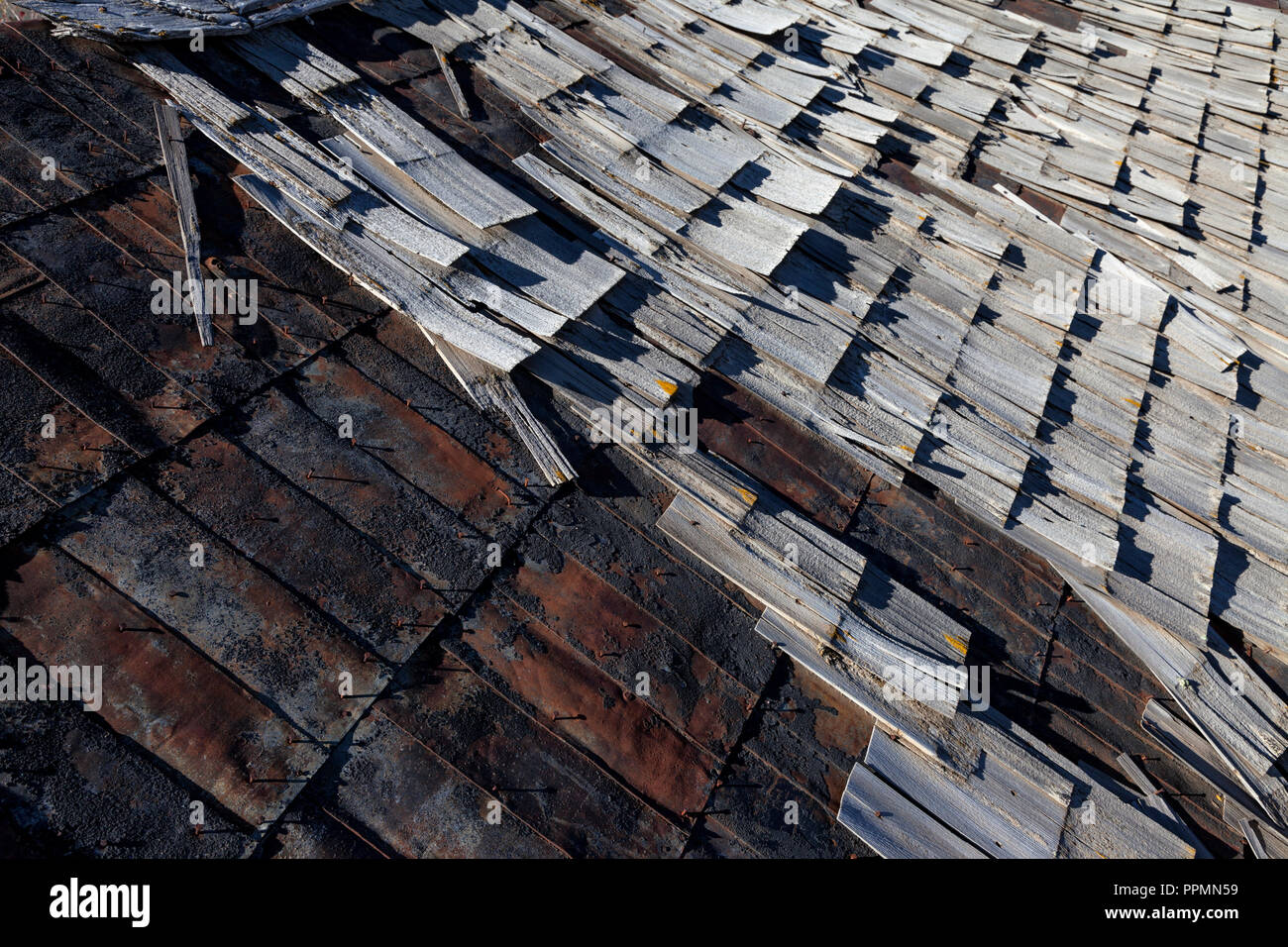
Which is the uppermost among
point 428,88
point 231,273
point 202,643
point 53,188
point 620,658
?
point 428,88

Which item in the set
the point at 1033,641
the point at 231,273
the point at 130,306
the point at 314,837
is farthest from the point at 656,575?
the point at 130,306

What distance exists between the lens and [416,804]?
4090 mm

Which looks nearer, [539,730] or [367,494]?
[539,730]

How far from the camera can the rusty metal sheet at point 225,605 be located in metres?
4.23

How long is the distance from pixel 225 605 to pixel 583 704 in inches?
87.2

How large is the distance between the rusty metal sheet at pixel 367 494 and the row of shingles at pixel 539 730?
0.18m

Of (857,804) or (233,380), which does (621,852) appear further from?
(233,380)

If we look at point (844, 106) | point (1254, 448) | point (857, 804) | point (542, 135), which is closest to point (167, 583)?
point (857, 804)

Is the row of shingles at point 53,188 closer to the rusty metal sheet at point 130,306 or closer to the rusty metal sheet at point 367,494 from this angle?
the rusty metal sheet at point 130,306

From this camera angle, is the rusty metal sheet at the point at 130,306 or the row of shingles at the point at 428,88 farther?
the row of shingles at the point at 428,88

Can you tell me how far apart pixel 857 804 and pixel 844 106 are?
24.8 ft

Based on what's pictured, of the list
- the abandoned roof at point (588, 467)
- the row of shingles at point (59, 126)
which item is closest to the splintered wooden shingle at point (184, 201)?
the abandoned roof at point (588, 467)

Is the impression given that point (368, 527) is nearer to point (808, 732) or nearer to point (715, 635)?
point (715, 635)

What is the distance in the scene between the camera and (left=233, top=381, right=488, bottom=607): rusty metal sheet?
15.9 ft
